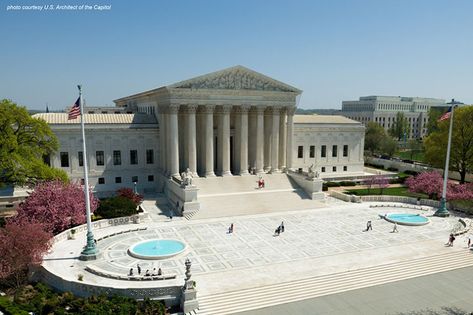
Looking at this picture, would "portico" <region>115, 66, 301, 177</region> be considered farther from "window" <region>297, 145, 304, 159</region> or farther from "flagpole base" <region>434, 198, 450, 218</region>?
"flagpole base" <region>434, 198, 450, 218</region>

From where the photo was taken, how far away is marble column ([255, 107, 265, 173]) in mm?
58406

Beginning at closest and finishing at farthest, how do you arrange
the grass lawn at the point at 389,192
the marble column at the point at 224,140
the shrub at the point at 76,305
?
the shrub at the point at 76,305, the marble column at the point at 224,140, the grass lawn at the point at 389,192

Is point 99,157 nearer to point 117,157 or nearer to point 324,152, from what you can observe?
point 117,157

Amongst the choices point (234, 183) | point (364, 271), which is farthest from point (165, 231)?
point (364, 271)

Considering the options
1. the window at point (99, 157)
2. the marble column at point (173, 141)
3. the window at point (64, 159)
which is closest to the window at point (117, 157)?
the window at point (99, 157)

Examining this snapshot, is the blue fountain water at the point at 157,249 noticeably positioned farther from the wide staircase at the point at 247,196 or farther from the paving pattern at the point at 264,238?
the wide staircase at the point at 247,196

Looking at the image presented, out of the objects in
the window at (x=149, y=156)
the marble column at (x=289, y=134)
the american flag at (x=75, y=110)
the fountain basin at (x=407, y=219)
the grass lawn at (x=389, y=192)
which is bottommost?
the grass lawn at (x=389, y=192)

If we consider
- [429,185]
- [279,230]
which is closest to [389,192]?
[429,185]

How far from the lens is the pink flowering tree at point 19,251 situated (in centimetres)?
2689

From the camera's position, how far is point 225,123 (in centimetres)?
5681

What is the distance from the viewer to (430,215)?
47312mm

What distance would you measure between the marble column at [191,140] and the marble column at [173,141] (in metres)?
1.82

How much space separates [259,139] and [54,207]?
32.2 meters

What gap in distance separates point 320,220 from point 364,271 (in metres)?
14.7
